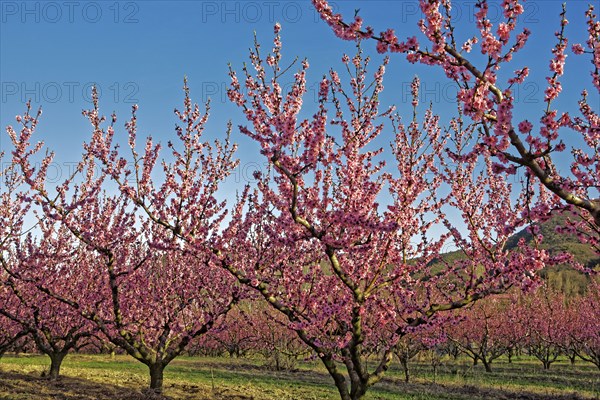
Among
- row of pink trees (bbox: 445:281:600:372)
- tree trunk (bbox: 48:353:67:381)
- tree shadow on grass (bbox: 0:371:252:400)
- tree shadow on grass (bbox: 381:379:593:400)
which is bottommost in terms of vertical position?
tree shadow on grass (bbox: 381:379:593:400)

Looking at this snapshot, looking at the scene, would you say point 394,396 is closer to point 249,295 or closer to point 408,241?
point 249,295

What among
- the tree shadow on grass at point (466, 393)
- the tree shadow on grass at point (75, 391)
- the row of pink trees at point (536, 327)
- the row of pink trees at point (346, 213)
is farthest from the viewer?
the row of pink trees at point (536, 327)

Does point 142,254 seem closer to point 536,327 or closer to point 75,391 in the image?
point 75,391

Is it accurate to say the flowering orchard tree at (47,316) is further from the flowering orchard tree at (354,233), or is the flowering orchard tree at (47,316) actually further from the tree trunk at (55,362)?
the flowering orchard tree at (354,233)

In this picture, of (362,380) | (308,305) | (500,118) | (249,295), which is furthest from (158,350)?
(500,118)

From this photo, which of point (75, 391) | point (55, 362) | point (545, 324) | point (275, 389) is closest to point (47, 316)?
point (55, 362)

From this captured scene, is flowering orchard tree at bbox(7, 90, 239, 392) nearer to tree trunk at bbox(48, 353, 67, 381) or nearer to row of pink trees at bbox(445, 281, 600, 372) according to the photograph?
tree trunk at bbox(48, 353, 67, 381)

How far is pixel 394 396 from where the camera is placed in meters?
19.4

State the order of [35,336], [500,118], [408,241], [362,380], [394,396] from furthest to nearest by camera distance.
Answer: [394,396] → [35,336] → [408,241] → [362,380] → [500,118]

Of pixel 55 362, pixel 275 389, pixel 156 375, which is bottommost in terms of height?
pixel 275 389

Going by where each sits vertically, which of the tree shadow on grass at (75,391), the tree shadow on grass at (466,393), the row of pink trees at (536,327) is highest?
the row of pink trees at (536,327)

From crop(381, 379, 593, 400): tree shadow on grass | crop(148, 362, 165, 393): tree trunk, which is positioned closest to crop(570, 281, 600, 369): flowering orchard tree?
crop(381, 379, 593, 400): tree shadow on grass

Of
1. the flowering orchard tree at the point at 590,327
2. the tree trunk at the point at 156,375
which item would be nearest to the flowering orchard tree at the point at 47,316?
the tree trunk at the point at 156,375

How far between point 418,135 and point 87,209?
33.1 feet
